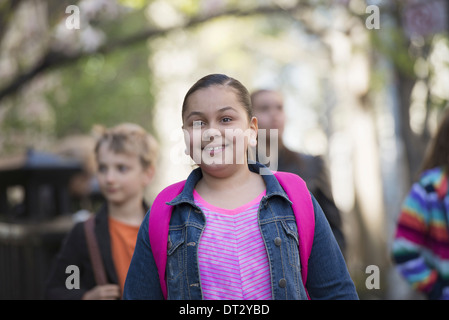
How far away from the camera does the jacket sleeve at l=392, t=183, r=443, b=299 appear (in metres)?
3.45

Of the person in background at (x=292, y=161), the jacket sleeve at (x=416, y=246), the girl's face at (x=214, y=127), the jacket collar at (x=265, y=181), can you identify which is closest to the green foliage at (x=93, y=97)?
the person in background at (x=292, y=161)

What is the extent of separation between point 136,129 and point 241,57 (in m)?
25.2

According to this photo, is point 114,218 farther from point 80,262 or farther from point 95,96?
point 95,96

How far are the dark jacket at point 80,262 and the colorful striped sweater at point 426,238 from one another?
1552 mm

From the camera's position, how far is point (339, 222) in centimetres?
406

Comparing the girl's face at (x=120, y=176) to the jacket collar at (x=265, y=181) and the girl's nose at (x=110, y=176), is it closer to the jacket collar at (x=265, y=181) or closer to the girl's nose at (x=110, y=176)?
the girl's nose at (x=110, y=176)

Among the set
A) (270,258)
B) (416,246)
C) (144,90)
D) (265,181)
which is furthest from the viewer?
(144,90)

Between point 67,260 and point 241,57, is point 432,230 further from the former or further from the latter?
point 241,57

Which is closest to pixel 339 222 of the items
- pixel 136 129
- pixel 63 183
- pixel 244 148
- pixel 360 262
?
pixel 136 129

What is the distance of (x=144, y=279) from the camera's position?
6.96 feet

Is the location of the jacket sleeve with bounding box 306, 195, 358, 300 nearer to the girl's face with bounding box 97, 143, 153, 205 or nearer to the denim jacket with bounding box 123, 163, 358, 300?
the denim jacket with bounding box 123, 163, 358, 300

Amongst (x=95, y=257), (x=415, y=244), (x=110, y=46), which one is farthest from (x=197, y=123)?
(x=110, y=46)

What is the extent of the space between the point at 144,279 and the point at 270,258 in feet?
1.37

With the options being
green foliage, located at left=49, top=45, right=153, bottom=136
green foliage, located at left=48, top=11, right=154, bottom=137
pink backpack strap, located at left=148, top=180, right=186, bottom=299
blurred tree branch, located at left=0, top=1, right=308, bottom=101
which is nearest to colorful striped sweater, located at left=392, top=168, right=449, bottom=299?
pink backpack strap, located at left=148, top=180, right=186, bottom=299
